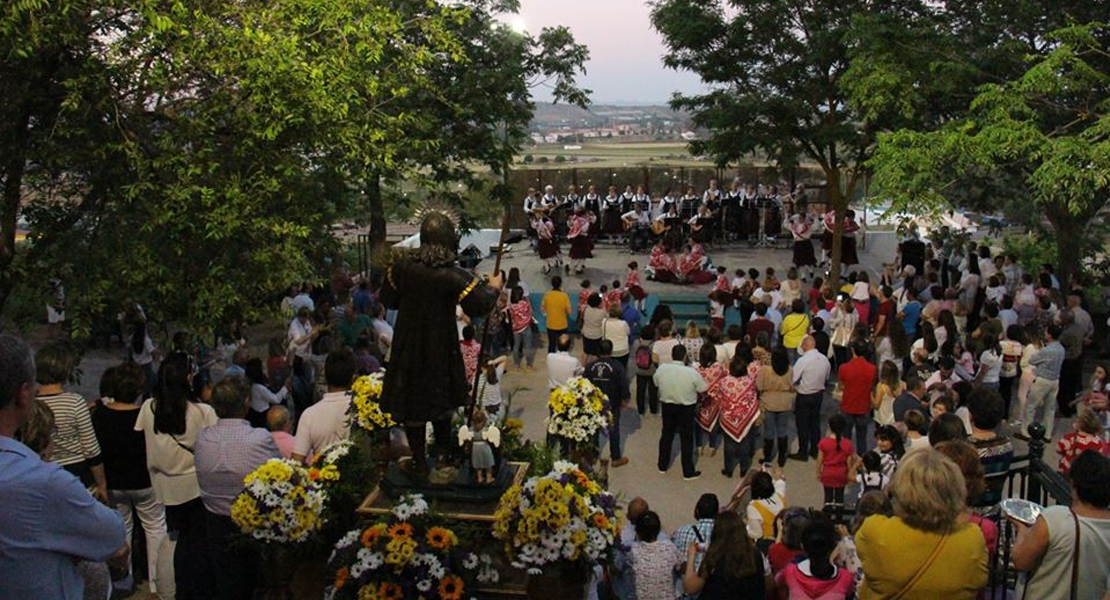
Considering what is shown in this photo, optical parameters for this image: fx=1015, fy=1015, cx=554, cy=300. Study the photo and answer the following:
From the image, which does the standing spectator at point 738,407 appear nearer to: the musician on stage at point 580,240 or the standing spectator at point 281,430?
the standing spectator at point 281,430

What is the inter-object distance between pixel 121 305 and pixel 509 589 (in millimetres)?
4704

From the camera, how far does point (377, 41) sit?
1076 centimetres

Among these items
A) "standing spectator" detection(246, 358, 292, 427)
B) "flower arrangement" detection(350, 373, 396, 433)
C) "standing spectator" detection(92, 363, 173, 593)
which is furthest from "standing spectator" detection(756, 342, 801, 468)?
"standing spectator" detection(92, 363, 173, 593)

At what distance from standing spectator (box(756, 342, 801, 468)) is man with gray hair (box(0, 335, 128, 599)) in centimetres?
823

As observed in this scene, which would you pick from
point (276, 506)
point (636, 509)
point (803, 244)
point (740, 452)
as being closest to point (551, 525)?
point (636, 509)

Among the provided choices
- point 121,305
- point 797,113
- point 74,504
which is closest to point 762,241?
point 797,113

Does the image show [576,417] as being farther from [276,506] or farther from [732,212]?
[732,212]

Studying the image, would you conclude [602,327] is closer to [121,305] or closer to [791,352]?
[791,352]

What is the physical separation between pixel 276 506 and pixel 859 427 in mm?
6923

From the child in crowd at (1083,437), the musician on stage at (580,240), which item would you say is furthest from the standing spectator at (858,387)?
the musician on stage at (580,240)

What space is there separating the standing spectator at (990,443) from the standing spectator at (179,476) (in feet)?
18.3

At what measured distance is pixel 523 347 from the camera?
16.3m

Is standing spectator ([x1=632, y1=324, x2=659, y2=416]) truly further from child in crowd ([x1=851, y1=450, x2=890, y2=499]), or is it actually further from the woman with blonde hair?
the woman with blonde hair

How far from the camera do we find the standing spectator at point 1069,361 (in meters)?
12.8
